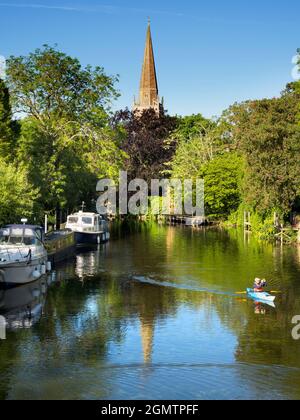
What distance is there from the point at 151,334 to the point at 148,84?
14784cm

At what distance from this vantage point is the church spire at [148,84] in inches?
6713

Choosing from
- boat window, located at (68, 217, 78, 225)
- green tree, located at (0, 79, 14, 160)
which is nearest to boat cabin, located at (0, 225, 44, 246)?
green tree, located at (0, 79, 14, 160)

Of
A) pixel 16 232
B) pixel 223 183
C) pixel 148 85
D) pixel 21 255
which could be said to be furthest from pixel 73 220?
pixel 148 85

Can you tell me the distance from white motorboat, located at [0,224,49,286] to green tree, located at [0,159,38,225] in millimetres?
6870

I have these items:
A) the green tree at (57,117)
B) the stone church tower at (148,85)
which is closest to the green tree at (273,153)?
the green tree at (57,117)

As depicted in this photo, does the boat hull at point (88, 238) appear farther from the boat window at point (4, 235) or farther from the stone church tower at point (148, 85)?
the stone church tower at point (148, 85)

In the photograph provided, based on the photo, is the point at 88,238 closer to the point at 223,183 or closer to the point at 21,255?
the point at 21,255

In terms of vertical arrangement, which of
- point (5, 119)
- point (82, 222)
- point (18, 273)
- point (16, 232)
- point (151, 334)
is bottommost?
point (151, 334)

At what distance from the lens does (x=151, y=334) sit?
29359 mm

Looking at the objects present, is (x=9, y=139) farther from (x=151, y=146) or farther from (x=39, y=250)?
(x=151, y=146)

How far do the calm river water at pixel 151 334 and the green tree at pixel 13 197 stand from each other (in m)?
5.87

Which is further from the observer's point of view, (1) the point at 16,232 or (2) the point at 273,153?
(2) the point at 273,153

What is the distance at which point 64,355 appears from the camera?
25.7 m

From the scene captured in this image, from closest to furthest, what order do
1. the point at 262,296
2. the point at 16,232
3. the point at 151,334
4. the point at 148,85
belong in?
the point at 151,334 → the point at 262,296 → the point at 16,232 → the point at 148,85
